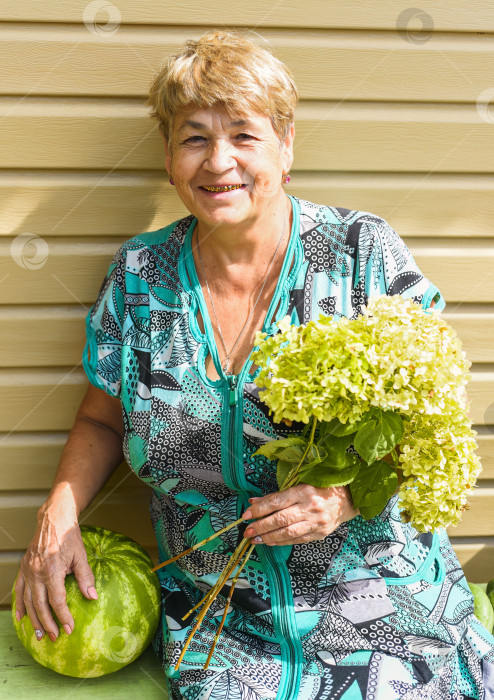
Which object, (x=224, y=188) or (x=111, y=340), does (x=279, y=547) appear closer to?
(x=111, y=340)

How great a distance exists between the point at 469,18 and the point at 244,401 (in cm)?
171

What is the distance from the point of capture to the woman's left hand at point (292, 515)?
203 cm

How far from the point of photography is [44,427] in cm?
293

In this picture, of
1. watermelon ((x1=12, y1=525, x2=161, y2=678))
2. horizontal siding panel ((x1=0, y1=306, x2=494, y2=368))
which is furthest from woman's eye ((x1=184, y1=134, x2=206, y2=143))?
watermelon ((x1=12, y1=525, x2=161, y2=678))

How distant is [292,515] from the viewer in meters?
2.03

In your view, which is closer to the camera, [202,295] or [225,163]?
[225,163]

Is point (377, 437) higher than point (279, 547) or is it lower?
higher

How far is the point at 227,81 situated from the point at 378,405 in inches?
Answer: 44.0

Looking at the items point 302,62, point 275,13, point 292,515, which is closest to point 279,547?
point 292,515

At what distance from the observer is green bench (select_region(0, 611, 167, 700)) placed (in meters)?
2.41

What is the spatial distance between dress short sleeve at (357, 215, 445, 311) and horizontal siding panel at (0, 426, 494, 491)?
1.33 metres

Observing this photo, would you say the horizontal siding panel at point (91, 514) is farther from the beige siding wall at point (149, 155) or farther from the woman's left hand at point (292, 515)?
the woman's left hand at point (292, 515)

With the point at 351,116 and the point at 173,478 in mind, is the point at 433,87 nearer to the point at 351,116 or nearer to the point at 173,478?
the point at 351,116

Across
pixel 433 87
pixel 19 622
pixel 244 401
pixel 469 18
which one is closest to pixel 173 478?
pixel 244 401
